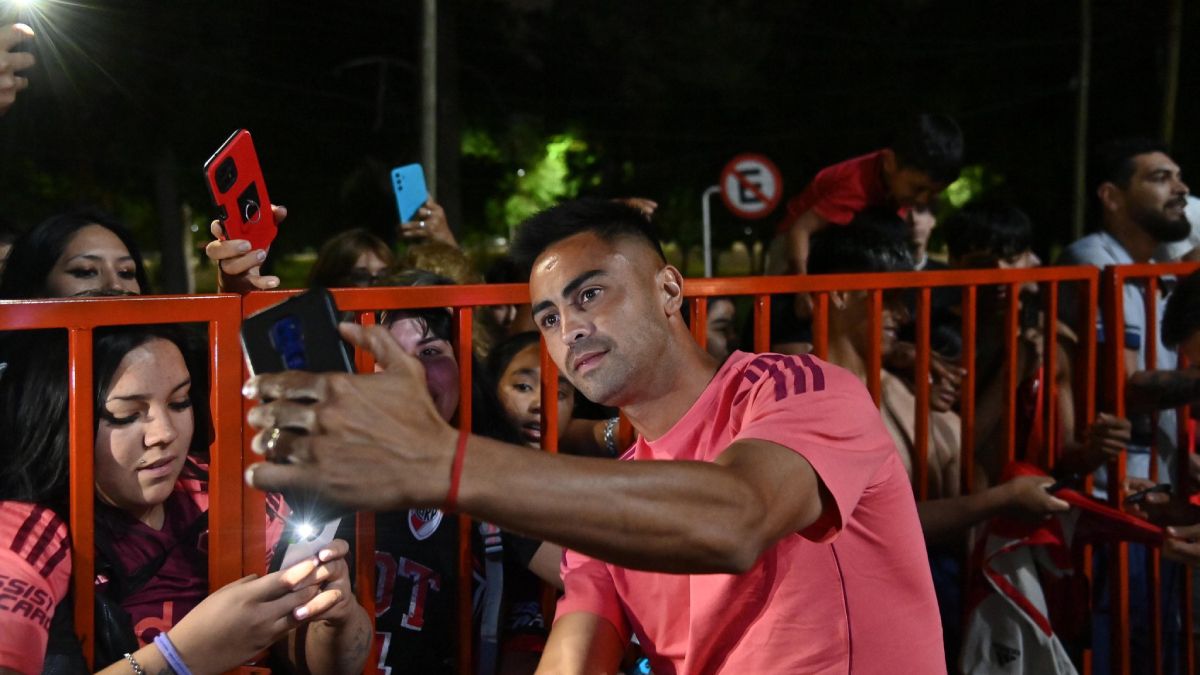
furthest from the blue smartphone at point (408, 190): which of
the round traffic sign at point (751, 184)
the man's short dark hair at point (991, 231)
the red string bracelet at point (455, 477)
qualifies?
the round traffic sign at point (751, 184)

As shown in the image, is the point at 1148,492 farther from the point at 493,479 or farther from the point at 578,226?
the point at 493,479

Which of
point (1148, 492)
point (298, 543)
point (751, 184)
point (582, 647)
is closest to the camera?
point (298, 543)

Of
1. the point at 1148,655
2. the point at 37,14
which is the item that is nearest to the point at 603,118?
the point at 37,14

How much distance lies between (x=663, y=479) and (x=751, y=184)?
1263 cm

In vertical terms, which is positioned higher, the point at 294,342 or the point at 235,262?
the point at 235,262

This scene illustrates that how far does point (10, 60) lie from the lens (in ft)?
11.0

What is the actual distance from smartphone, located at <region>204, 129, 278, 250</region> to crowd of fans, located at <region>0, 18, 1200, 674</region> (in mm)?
54

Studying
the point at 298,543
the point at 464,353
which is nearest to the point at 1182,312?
the point at 464,353

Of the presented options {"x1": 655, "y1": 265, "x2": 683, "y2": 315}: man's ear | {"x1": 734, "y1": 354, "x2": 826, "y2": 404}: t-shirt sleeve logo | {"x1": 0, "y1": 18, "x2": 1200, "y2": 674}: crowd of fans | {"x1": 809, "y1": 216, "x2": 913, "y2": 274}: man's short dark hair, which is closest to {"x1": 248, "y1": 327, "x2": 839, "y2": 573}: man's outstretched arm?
{"x1": 0, "y1": 18, "x2": 1200, "y2": 674}: crowd of fans

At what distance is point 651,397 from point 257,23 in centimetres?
2509

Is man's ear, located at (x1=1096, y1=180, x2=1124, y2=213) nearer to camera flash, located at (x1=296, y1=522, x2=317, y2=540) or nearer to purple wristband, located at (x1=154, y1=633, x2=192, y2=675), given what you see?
camera flash, located at (x1=296, y1=522, x2=317, y2=540)

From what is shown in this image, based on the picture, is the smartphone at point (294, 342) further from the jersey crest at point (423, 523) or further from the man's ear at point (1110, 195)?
the man's ear at point (1110, 195)

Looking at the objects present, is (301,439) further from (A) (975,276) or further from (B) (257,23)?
(B) (257,23)

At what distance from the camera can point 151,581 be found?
261 centimetres
